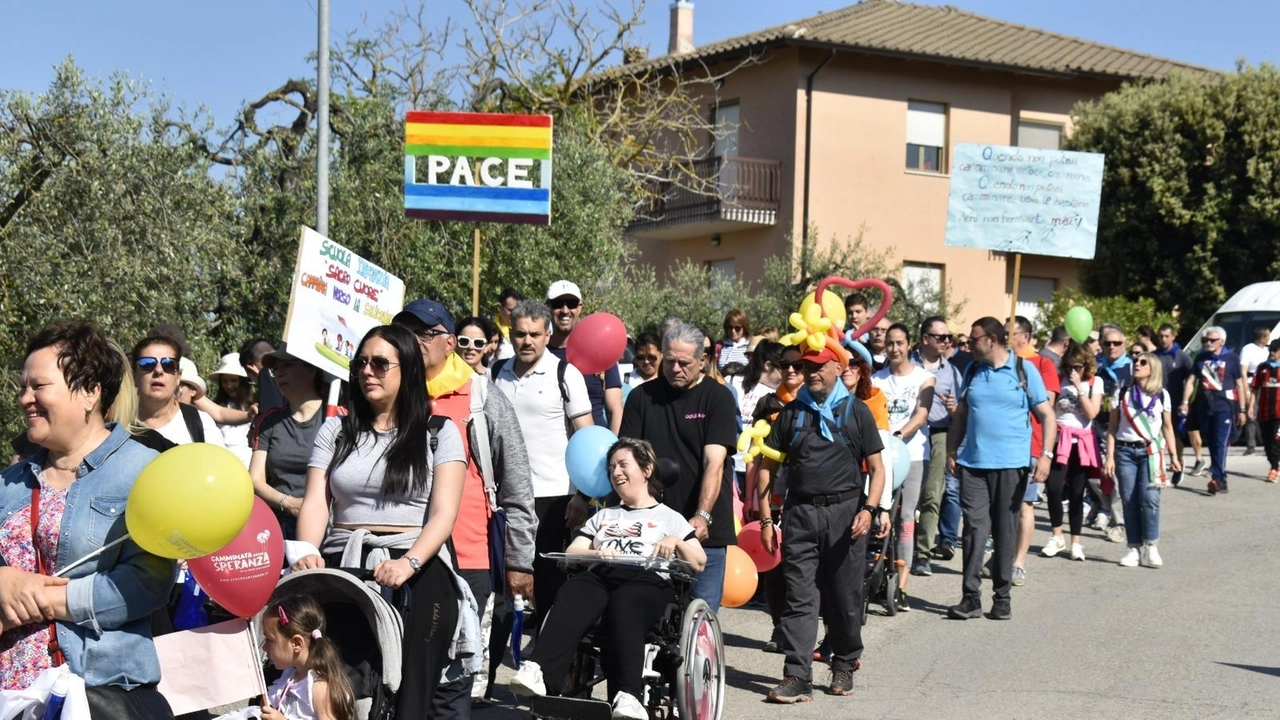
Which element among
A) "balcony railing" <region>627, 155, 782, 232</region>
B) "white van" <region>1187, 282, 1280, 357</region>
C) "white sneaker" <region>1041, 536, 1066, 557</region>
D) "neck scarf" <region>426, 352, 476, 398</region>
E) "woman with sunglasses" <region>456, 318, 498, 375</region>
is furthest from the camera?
"balcony railing" <region>627, 155, 782, 232</region>

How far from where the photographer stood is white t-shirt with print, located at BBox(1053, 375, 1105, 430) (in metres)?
13.5

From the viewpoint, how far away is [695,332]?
7.63 metres

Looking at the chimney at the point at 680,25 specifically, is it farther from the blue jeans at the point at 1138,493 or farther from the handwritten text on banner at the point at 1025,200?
the blue jeans at the point at 1138,493

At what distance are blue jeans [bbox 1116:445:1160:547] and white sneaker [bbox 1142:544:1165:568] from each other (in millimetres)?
66

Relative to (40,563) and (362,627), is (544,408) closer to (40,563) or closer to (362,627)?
(362,627)

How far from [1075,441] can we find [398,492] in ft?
31.9

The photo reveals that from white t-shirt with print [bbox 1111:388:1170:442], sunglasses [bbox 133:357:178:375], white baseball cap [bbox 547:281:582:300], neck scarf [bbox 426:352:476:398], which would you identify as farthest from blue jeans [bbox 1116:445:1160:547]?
sunglasses [bbox 133:357:178:375]

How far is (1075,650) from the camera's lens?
31.3 ft

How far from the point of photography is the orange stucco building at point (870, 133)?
107 ft

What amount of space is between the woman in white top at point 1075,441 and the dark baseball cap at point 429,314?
8374 mm

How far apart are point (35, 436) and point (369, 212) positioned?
45.5 feet

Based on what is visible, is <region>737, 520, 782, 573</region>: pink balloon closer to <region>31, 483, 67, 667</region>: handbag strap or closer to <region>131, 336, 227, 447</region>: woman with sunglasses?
<region>131, 336, 227, 447</region>: woman with sunglasses

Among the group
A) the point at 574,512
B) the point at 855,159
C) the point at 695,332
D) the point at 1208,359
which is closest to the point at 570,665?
the point at 574,512

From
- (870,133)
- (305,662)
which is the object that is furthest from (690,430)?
(870,133)
